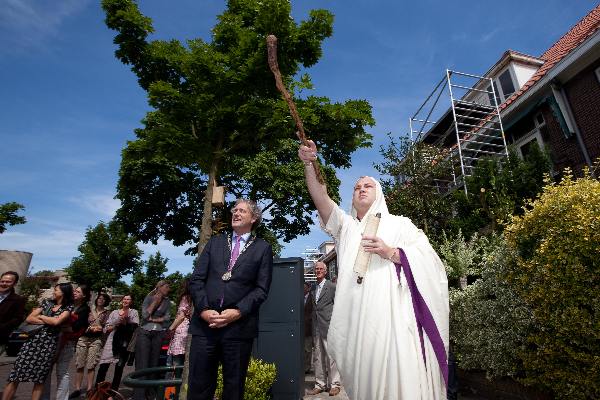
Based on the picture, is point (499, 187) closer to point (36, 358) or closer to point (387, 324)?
point (387, 324)

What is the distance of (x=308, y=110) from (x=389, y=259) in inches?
299

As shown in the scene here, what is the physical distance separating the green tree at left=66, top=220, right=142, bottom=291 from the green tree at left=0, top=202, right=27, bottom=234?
20.1 ft

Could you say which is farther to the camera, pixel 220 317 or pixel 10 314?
pixel 10 314

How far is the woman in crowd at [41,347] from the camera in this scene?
15.3 ft

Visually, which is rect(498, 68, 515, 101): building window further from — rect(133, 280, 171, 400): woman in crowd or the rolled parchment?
rect(133, 280, 171, 400): woman in crowd

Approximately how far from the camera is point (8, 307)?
5.36m

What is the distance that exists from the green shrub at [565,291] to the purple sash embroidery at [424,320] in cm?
299

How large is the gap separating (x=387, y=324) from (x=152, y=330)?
5.40 metres

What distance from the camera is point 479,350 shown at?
5562 millimetres

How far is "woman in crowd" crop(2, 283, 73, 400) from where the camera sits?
15.3 feet

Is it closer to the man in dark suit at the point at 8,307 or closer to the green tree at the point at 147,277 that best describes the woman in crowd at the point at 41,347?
the man in dark suit at the point at 8,307

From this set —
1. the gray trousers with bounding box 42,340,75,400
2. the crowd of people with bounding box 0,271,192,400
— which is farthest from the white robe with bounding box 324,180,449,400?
the gray trousers with bounding box 42,340,75,400

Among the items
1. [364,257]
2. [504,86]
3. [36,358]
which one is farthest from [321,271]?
[504,86]

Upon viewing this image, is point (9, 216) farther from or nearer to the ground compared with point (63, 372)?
farther from the ground
